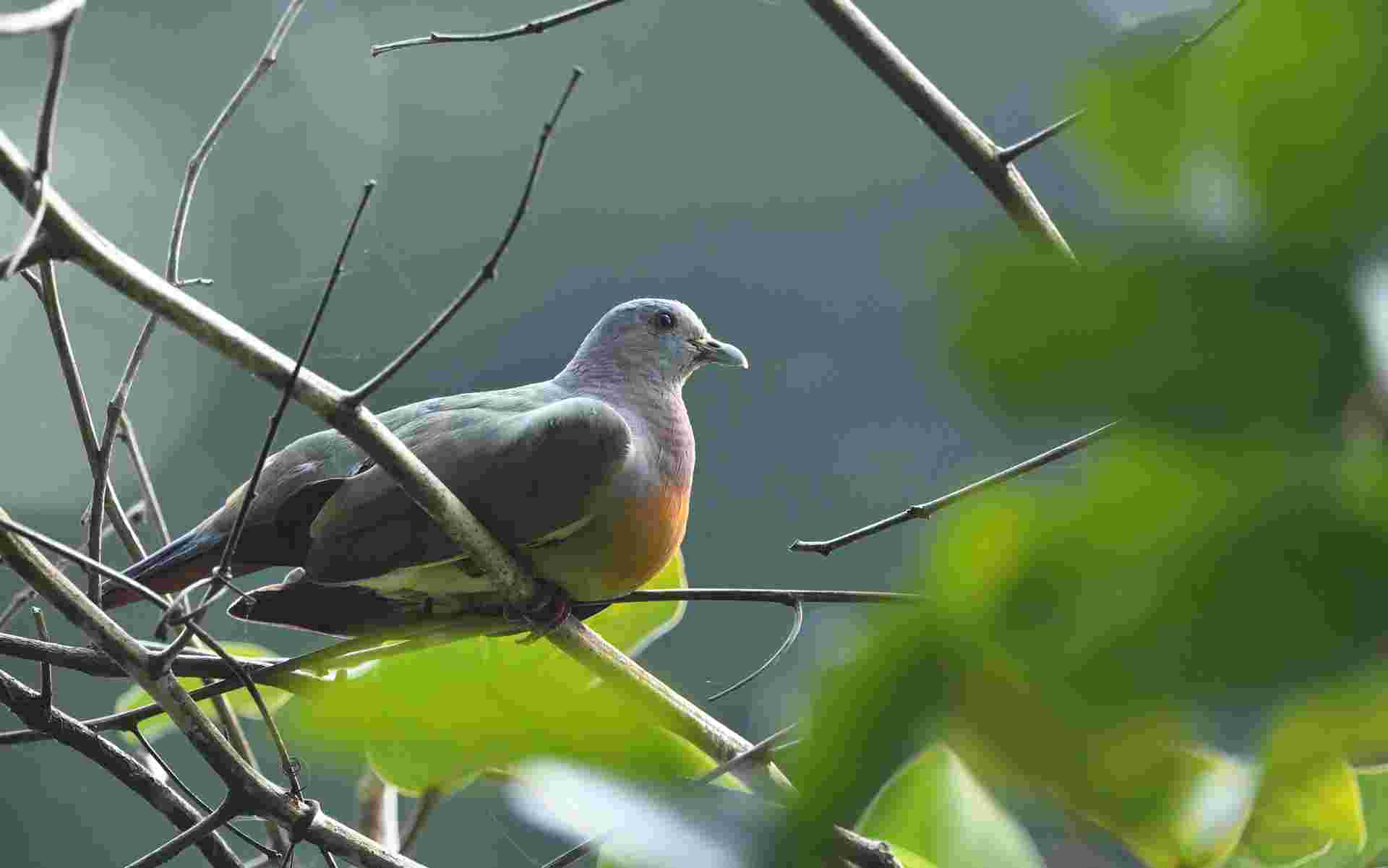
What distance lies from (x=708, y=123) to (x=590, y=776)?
2245 millimetres

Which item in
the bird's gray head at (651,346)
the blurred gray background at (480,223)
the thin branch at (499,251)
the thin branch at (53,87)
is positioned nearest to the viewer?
the thin branch at (53,87)

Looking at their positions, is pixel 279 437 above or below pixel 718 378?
above

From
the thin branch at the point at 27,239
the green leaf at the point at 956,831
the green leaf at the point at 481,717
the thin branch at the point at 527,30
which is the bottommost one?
the green leaf at the point at 956,831

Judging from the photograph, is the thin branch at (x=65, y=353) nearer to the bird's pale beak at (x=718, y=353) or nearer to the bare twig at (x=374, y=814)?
the bare twig at (x=374, y=814)

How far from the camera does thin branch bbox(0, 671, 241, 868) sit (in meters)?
0.95

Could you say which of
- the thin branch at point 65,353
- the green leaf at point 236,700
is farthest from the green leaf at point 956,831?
the green leaf at point 236,700

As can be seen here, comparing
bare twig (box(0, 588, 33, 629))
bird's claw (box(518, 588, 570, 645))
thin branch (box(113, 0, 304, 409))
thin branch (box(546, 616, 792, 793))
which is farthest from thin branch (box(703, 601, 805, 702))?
bare twig (box(0, 588, 33, 629))

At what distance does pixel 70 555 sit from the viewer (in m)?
0.74

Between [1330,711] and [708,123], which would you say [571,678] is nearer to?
[1330,711]

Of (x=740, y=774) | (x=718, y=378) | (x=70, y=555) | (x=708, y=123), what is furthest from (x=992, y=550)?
(x=708, y=123)

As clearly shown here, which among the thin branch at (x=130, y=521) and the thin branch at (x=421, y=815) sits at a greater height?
the thin branch at (x=130, y=521)

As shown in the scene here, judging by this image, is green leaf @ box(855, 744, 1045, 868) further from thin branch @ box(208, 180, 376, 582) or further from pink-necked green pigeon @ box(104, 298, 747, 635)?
pink-necked green pigeon @ box(104, 298, 747, 635)

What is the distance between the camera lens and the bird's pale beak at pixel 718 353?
1793 millimetres

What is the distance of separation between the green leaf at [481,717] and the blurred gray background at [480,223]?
4.30 feet
